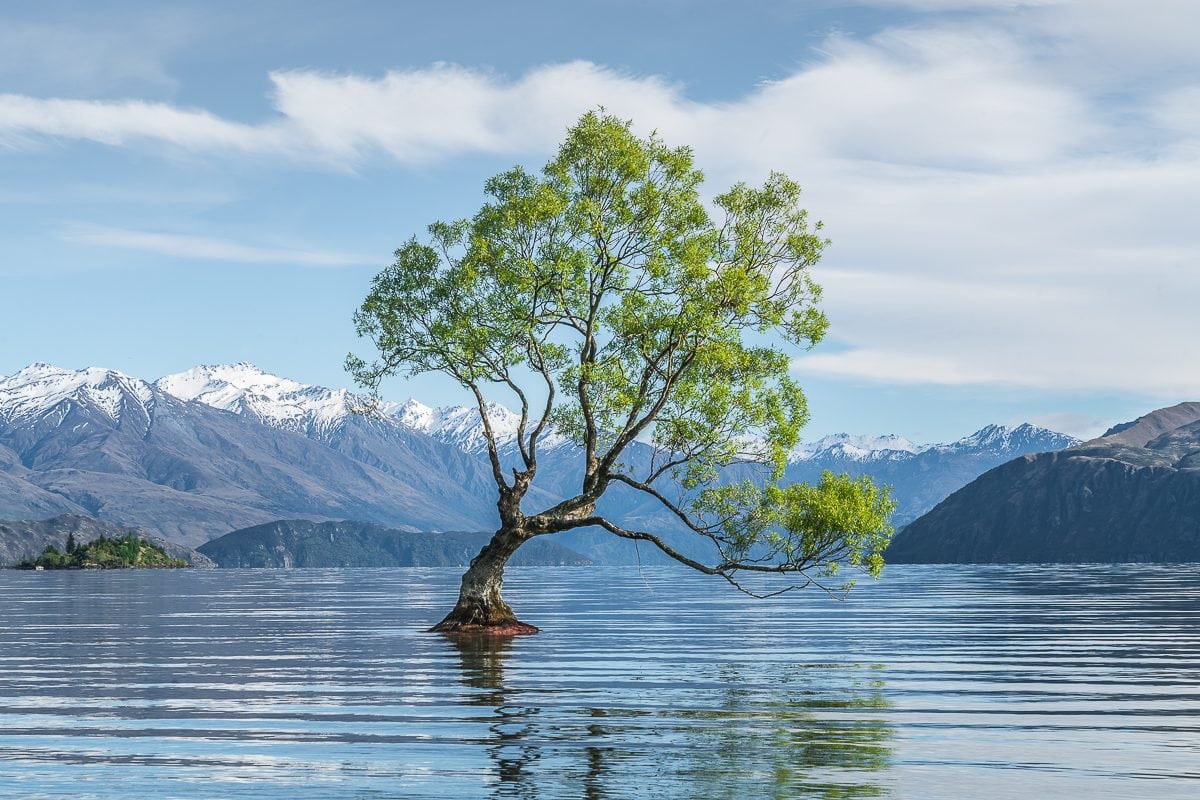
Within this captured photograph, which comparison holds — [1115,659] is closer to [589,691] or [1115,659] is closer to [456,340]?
[589,691]

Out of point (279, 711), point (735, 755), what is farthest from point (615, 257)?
point (735, 755)

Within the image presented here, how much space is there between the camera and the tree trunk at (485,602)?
2537 inches

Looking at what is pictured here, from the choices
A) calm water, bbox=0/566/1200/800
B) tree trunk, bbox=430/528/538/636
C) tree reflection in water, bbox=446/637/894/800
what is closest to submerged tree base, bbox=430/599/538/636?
tree trunk, bbox=430/528/538/636

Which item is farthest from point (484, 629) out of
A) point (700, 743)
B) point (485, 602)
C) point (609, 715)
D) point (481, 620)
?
point (700, 743)

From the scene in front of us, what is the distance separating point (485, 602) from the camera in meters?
65.9

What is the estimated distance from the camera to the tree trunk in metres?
64.4

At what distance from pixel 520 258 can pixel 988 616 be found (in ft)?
149

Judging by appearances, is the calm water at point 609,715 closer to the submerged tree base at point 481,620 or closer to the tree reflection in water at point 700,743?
the tree reflection in water at point 700,743

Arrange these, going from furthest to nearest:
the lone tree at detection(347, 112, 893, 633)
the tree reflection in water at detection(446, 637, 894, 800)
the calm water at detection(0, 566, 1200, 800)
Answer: the lone tree at detection(347, 112, 893, 633)
the calm water at detection(0, 566, 1200, 800)
the tree reflection in water at detection(446, 637, 894, 800)

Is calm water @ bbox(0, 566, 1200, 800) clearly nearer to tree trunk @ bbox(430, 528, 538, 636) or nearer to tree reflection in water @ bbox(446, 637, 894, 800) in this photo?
tree reflection in water @ bbox(446, 637, 894, 800)

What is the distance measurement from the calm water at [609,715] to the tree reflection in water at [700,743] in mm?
99

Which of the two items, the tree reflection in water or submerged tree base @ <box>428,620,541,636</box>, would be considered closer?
the tree reflection in water

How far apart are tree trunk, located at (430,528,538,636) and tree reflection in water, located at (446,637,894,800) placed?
23066 mm

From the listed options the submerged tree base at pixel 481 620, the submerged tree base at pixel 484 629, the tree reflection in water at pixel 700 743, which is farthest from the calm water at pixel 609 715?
the submerged tree base at pixel 481 620
